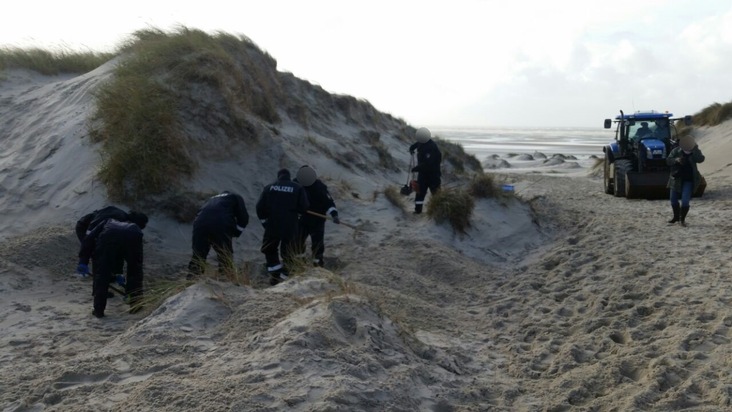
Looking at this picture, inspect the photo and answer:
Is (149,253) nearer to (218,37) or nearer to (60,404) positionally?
(60,404)

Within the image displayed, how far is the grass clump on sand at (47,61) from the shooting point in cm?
1680

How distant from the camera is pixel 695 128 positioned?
1167 inches

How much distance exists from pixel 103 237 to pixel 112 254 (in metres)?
0.21

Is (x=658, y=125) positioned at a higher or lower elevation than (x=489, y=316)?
higher

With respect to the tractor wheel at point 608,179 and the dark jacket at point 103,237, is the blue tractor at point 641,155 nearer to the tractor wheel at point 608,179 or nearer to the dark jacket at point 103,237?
the tractor wheel at point 608,179

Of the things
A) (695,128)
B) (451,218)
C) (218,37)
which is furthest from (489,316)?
(695,128)

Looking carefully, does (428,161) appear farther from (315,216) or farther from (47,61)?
(47,61)

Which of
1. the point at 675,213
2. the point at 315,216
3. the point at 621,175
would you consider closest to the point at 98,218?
the point at 315,216

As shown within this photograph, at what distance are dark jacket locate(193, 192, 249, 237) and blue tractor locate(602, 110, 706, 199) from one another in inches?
392

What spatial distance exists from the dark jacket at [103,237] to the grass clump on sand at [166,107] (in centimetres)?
247

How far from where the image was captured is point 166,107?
11.0 metres

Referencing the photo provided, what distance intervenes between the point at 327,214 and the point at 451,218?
2292mm

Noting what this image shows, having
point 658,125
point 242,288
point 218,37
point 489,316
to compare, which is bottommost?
point 489,316

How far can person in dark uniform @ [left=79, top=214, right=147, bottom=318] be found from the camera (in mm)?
7023
